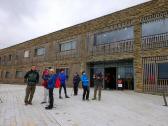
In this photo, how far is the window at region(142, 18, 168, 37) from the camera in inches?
625

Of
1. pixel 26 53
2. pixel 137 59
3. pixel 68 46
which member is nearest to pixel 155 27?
pixel 137 59

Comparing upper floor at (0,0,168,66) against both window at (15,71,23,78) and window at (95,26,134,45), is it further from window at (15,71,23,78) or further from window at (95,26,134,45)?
window at (15,71,23,78)

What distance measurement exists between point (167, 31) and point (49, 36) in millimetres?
16090

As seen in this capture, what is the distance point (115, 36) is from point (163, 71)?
228 inches

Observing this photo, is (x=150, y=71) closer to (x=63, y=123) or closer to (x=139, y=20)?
(x=139, y=20)

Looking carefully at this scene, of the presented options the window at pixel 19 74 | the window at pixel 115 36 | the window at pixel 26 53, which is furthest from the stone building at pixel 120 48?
the window at pixel 19 74

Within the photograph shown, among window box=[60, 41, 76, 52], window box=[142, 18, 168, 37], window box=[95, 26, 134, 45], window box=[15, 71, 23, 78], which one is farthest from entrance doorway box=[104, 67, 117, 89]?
window box=[15, 71, 23, 78]

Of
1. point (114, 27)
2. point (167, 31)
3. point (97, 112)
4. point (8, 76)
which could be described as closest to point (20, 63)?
point (8, 76)

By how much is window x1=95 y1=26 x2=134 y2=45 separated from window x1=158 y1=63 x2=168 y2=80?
3686mm

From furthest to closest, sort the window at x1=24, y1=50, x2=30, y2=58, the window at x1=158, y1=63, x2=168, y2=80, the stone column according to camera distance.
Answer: the window at x1=24, y1=50, x2=30, y2=58, the stone column, the window at x1=158, y1=63, x2=168, y2=80

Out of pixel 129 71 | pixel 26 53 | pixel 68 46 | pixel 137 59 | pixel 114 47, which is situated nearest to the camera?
pixel 137 59

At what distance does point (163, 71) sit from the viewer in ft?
50.4

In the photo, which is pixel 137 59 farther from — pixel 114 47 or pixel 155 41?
pixel 114 47

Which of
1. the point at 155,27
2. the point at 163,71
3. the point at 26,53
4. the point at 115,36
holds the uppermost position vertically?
the point at 155,27
